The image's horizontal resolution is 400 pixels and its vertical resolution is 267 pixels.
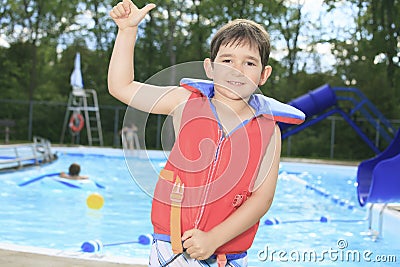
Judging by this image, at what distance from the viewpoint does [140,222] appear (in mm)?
6742

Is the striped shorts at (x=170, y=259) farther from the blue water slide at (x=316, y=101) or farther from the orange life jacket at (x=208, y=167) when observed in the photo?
the blue water slide at (x=316, y=101)

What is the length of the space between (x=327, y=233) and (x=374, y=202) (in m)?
1.02

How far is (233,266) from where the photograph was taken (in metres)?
1.74

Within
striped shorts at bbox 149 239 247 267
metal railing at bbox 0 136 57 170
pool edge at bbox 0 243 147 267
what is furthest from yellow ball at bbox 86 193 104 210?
striped shorts at bbox 149 239 247 267

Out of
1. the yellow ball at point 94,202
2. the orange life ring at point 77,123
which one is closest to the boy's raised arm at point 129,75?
the yellow ball at point 94,202

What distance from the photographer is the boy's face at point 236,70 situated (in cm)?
163

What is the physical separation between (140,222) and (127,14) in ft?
17.2

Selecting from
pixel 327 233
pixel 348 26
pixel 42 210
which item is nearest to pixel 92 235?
pixel 42 210

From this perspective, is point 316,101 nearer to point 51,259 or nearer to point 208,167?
point 51,259

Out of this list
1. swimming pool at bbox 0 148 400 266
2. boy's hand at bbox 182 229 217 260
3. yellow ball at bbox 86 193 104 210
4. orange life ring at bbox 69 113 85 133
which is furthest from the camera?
orange life ring at bbox 69 113 85 133

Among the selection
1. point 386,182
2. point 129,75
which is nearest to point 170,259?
point 129,75

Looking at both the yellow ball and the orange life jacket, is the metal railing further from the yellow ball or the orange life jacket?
the orange life jacket

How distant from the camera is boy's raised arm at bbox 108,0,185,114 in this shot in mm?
1681

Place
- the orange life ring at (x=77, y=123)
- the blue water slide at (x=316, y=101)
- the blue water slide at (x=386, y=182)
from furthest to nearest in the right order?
the orange life ring at (x=77, y=123)
the blue water slide at (x=316, y=101)
the blue water slide at (x=386, y=182)
